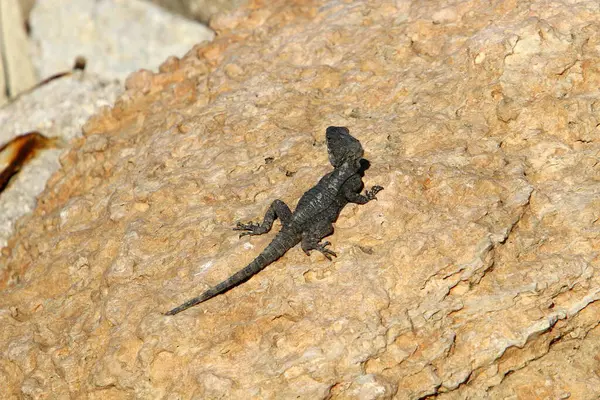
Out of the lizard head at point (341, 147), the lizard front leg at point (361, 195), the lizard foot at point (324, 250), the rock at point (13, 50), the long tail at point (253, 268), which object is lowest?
the rock at point (13, 50)

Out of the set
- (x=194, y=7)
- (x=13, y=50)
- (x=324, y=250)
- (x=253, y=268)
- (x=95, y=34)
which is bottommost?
(x=13, y=50)

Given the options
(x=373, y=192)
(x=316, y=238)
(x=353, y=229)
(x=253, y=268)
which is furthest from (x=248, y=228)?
(x=373, y=192)

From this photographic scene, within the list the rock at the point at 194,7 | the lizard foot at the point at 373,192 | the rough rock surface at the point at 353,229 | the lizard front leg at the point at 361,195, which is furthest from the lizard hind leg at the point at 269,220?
the rock at the point at 194,7

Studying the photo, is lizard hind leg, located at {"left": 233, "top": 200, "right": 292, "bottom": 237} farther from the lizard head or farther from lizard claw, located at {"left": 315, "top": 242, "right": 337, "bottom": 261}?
the lizard head

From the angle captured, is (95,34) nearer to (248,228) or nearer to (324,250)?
(248,228)

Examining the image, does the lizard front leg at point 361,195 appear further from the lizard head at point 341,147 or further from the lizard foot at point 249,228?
the lizard foot at point 249,228

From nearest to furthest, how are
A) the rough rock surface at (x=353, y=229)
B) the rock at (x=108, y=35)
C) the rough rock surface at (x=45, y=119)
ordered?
1. the rough rock surface at (x=353, y=229)
2. the rough rock surface at (x=45, y=119)
3. the rock at (x=108, y=35)
